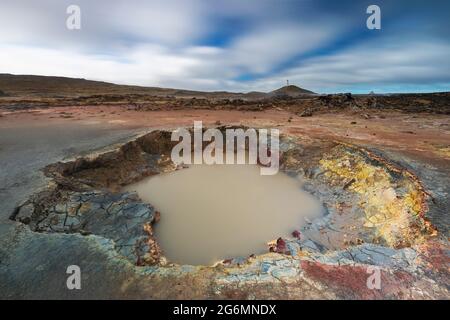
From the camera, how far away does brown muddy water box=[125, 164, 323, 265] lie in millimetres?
5453

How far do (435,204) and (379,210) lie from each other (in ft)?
3.88

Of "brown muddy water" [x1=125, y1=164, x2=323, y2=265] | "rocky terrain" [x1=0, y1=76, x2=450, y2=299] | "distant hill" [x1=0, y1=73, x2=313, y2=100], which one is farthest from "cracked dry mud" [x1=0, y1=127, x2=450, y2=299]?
"distant hill" [x1=0, y1=73, x2=313, y2=100]

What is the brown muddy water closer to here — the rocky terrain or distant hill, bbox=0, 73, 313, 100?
the rocky terrain

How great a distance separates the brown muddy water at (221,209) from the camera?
5.45 m

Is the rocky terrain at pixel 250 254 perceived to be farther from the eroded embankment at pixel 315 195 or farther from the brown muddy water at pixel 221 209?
the brown muddy water at pixel 221 209

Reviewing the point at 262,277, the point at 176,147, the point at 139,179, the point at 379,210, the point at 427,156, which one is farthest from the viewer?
the point at 176,147

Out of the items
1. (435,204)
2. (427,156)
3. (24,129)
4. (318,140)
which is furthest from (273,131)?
(24,129)

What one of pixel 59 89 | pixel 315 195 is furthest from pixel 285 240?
pixel 59 89

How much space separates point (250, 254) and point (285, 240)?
0.71 meters

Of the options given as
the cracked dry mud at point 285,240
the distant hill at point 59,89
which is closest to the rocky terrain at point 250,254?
the cracked dry mud at point 285,240

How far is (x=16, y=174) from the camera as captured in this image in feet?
20.7


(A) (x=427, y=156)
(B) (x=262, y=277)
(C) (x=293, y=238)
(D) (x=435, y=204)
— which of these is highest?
(A) (x=427, y=156)

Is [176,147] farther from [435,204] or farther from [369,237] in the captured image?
[435,204]

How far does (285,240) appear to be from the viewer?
5.24m
